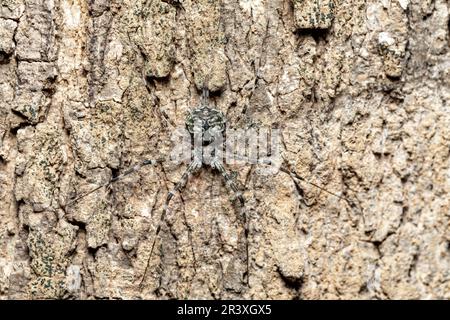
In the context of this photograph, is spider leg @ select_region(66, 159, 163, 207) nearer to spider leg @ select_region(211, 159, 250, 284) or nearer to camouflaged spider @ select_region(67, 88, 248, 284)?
camouflaged spider @ select_region(67, 88, 248, 284)

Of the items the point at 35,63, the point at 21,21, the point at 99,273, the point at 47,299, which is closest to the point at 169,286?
the point at 99,273

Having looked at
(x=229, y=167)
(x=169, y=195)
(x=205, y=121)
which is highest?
(x=205, y=121)

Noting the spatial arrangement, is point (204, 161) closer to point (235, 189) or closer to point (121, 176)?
point (235, 189)

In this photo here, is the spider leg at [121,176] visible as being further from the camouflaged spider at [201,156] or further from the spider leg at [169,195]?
the spider leg at [169,195]

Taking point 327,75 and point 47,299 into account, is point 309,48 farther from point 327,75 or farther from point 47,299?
point 47,299

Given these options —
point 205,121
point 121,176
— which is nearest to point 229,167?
point 205,121

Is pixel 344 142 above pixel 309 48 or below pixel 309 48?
below
